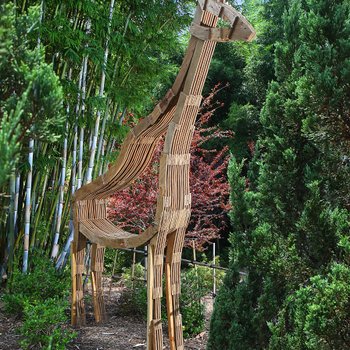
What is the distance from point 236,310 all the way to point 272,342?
55cm

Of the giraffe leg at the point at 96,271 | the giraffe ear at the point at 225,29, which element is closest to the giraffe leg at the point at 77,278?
the giraffe leg at the point at 96,271

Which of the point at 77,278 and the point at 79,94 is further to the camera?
the point at 79,94

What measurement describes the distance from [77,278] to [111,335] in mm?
469

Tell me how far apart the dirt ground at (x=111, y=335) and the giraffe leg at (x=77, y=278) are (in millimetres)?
102

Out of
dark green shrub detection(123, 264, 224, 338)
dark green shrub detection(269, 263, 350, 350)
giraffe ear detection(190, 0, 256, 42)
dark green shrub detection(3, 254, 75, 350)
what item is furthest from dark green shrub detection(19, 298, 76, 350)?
giraffe ear detection(190, 0, 256, 42)

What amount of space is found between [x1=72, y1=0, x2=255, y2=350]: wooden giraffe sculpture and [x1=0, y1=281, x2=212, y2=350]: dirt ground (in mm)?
641

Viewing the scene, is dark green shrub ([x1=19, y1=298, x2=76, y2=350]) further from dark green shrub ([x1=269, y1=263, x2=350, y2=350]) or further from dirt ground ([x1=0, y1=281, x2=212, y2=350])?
dark green shrub ([x1=269, y1=263, x2=350, y2=350])

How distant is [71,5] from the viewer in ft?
13.9

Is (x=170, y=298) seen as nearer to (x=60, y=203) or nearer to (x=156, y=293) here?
(x=156, y=293)

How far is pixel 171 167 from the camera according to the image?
3264 millimetres

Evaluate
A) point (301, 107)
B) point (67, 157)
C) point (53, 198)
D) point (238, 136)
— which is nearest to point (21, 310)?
point (53, 198)

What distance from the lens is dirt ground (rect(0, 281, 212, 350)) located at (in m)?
3.98

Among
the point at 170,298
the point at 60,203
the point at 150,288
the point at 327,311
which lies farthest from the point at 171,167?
the point at 60,203

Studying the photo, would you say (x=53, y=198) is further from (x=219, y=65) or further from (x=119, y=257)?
(x=219, y=65)
